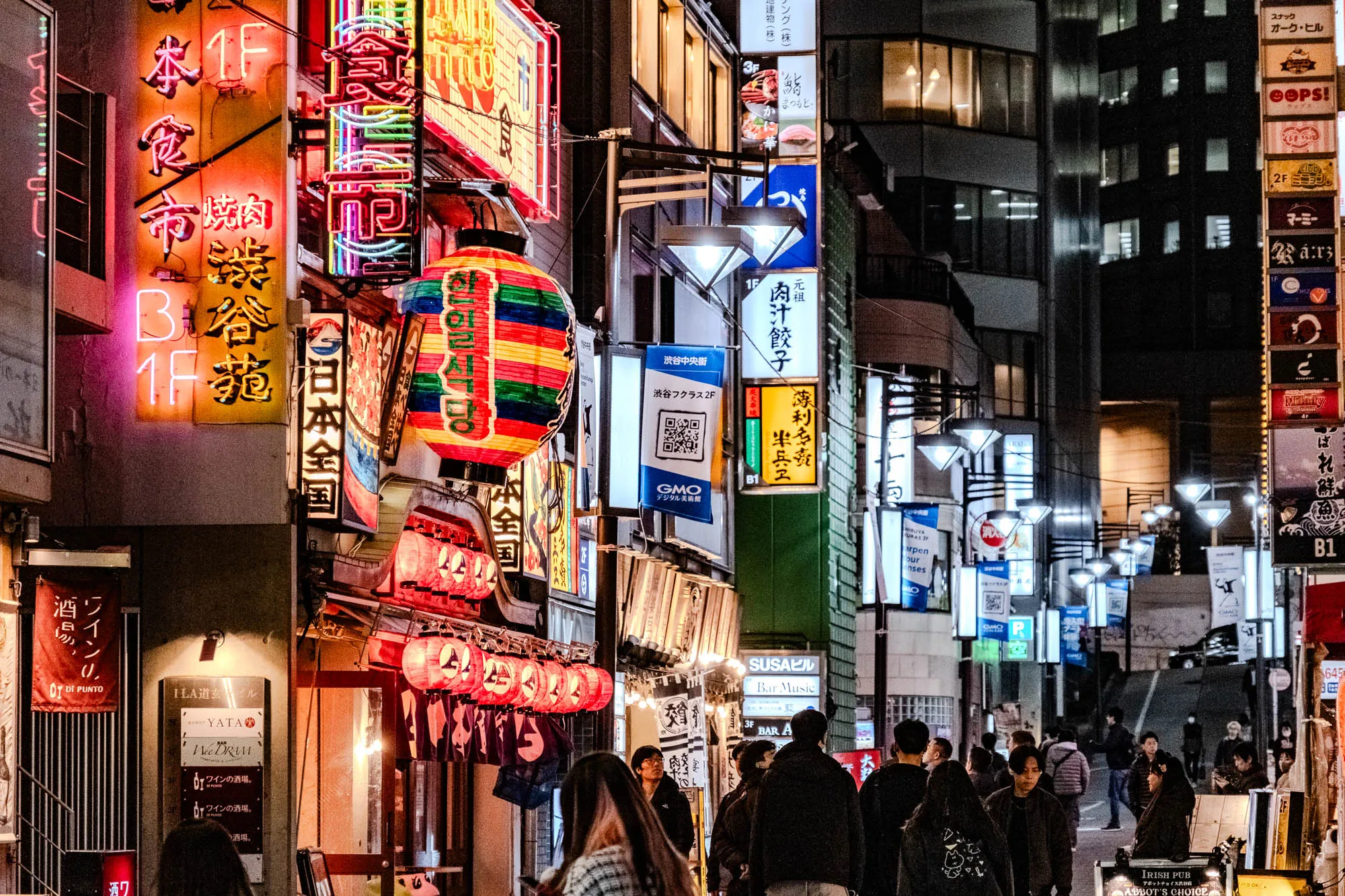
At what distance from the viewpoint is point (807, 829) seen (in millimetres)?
12844

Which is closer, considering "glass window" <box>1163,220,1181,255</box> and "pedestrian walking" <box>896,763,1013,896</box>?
"pedestrian walking" <box>896,763,1013,896</box>

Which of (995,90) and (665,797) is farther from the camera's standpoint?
(995,90)

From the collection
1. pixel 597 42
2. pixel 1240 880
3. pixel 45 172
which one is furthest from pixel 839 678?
pixel 45 172

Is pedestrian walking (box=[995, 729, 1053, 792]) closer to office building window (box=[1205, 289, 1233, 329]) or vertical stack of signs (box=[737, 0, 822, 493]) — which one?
vertical stack of signs (box=[737, 0, 822, 493])

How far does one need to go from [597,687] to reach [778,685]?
47.2 feet

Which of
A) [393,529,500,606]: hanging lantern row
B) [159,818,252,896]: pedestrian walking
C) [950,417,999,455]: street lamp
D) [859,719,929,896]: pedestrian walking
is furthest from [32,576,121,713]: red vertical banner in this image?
[950,417,999,455]: street lamp

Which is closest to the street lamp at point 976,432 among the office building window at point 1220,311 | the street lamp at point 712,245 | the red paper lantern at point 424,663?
the street lamp at point 712,245

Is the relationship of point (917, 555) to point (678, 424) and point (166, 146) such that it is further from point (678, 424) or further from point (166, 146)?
point (166, 146)

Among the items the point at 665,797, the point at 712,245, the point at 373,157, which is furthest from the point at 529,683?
the point at 712,245

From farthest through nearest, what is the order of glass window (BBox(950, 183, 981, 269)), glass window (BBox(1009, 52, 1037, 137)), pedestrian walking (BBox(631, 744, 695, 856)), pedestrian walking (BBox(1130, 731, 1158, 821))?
glass window (BBox(1009, 52, 1037, 137)) < glass window (BBox(950, 183, 981, 269)) < pedestrian walking (BBox(1130, 731, 1158, 821)) < pedestrian walking (BBox(631, 744, 695, 856))

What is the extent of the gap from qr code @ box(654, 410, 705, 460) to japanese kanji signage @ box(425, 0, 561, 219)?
2623 millimetres

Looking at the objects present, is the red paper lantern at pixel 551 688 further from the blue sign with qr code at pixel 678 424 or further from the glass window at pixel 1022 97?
the glass window at pixel 1022 97

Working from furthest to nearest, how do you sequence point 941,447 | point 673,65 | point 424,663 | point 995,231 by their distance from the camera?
point 995,231 → point 941,447 → point 673,65 → point 424,663

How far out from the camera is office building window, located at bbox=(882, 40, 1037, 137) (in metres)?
62.5
